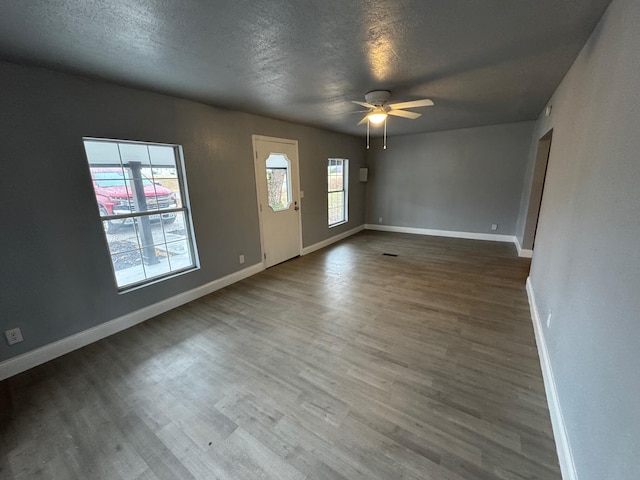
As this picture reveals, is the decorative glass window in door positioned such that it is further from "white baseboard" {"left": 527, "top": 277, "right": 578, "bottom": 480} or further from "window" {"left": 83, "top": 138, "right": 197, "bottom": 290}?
"white baseboard" {"left": 527, "top": 277, "right": 578, "bottom": 480}

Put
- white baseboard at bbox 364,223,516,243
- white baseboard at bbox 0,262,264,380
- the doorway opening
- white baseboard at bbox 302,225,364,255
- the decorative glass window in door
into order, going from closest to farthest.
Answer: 1. white baseboard at bbox 0,262,264,380
2. the doorway opening
3. the decorative glass window in door
4. white baseboard at bbox 302,225,364,255
5. white baseboard at bbox 364,223,516,243

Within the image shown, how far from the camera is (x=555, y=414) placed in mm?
1565

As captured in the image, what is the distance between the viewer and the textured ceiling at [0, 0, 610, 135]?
1420 mm

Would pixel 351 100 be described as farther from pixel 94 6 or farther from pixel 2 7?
pixel 2 7

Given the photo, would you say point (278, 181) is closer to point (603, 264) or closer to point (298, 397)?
point (298, 397)

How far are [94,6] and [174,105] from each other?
5.31ft

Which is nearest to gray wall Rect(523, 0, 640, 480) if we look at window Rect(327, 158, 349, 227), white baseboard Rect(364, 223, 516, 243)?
white baseboard Rect(364, 223, 516, 243)

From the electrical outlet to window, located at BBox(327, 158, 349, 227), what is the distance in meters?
4.80

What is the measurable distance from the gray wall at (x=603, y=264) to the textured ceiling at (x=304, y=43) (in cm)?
40

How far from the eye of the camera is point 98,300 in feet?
8.22

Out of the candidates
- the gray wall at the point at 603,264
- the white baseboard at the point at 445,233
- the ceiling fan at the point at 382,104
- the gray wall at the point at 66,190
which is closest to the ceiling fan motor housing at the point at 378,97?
the ceiling fan at the point at 382,104

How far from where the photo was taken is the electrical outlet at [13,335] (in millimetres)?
2049

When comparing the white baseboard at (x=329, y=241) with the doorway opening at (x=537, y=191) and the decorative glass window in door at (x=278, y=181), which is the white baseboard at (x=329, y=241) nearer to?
the decorative glass window in door at (x=278, y=181)

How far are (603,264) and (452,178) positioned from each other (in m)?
5.17
